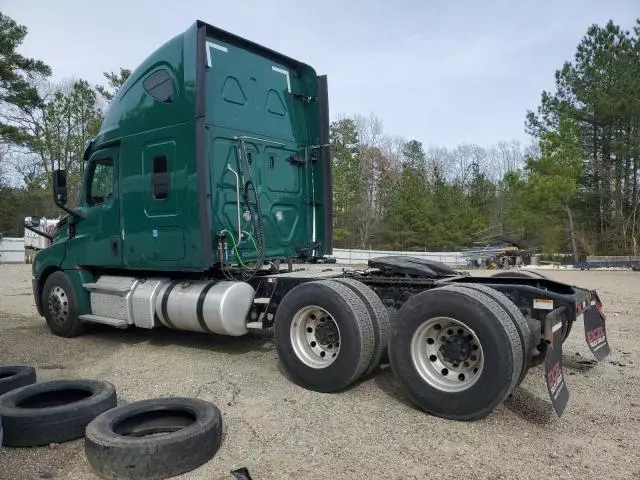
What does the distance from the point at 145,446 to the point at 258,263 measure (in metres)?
3.29

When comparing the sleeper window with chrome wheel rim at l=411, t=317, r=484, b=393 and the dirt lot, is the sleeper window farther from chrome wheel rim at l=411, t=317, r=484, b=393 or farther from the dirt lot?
chrome wheel rim at l=411, t=317, r=484, b=393

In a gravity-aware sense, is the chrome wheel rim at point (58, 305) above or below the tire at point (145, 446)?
above

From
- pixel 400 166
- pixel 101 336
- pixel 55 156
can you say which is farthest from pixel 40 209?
pixel 101 336

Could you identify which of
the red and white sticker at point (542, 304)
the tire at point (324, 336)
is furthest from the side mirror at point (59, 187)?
the red and white sticker at point (542, 304)

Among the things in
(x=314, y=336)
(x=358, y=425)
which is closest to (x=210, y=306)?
(x=314, y=336)

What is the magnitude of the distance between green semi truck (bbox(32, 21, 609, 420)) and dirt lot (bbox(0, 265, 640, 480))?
0.28 metres

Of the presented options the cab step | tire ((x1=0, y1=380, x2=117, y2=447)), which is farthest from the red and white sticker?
the cab step

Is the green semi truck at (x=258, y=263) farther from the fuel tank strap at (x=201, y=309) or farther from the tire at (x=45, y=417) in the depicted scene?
the tire at (x=45, y=417)

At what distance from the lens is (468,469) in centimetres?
337

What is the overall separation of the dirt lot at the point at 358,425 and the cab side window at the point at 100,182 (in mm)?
2111

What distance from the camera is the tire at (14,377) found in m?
4.75

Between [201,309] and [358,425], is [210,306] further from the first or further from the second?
[358,425]

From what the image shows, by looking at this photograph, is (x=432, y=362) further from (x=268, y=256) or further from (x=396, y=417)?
(x=268, y=256)

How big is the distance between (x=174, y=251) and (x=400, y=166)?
162ft
